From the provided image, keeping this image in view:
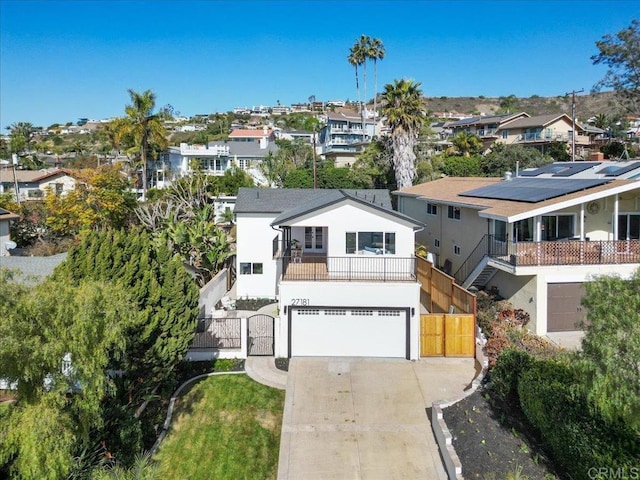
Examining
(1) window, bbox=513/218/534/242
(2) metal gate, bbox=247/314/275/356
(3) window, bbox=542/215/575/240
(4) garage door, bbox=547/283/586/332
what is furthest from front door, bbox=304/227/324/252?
(4) garage door, bbox=547/283/586/332

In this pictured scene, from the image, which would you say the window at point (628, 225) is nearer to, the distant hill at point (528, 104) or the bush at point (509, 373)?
the bush at point (509, 373)

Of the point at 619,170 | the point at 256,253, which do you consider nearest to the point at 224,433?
the point at 256,253

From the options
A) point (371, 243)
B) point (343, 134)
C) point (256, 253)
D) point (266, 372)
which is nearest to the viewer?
point (266, 372)

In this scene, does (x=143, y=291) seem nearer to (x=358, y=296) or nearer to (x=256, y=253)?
(x=358, y=296)

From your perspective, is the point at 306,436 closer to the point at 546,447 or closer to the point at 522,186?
the point at 546,447

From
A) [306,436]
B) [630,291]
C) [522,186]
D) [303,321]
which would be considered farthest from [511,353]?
[522,186]

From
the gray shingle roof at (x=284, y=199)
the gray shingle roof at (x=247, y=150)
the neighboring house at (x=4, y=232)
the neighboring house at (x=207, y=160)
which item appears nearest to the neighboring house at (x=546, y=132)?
the gray shingle roof at (x=247, y=150)
